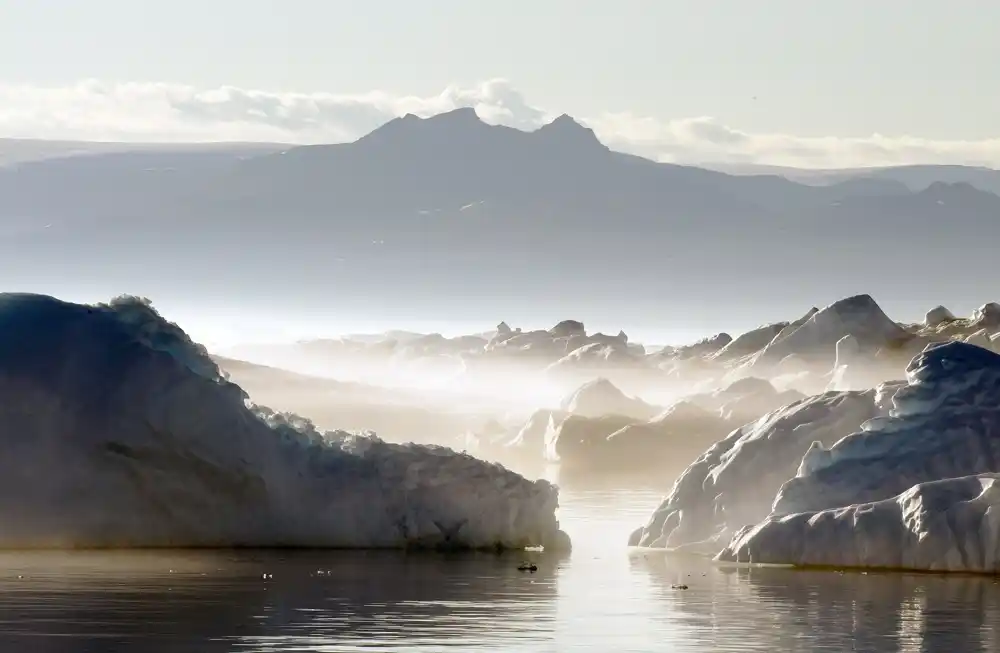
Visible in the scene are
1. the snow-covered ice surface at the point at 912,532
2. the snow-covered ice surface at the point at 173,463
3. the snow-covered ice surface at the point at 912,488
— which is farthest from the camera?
the snow-covered ice surface at the point at 173,463

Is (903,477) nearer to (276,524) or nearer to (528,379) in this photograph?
(276,524)

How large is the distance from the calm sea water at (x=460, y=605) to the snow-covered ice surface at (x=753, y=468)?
1.66m

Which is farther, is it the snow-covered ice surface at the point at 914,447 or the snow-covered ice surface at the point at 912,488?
the snow-covered ice surface at the point at 914,447

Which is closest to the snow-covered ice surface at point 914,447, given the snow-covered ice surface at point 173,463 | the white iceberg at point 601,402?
the snow-covered ice surface at point 173,463

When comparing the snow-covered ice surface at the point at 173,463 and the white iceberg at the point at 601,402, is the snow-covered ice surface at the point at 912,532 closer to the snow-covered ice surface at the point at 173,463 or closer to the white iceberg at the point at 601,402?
the snow-covered ice surface at the point at 173,463

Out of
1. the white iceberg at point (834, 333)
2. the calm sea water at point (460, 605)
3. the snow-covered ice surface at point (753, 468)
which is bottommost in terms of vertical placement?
the calm sea water at point (460, 605)

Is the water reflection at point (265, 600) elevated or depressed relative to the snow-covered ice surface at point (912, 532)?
depressed

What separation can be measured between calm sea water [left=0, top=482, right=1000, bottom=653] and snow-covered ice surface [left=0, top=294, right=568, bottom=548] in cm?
131

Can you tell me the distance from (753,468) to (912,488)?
573 centimetres

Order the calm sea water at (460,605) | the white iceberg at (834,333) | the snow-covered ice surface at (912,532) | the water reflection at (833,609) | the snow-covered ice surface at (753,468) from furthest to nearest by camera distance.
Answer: the white iceberg at (834,333) → the snow-covered ice surface at (753,468) → the snow-covered ice surface at (912,532) → the water reflection at (833,609) → the calm sea water at (460,605)

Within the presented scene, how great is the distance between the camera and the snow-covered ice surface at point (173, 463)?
122 ft

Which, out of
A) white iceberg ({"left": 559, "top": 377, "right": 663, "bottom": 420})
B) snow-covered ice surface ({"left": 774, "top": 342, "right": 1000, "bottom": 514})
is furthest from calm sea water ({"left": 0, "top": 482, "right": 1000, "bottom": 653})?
white iceberg ({"left": 559, "top": 377, "right": 663, "bottom": 420})

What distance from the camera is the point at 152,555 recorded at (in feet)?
118

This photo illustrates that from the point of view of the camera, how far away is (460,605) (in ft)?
Answer: 96.7
